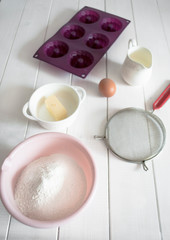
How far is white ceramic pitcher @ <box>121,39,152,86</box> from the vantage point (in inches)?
20.7

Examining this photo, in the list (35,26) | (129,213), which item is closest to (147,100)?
(129,213)

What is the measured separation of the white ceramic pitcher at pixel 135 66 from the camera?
0.52 meters

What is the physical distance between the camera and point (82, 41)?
62 cm

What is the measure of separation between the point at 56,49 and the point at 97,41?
13 centimetres

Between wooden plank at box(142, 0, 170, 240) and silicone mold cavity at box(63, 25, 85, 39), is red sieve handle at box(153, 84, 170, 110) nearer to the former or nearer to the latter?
wooden plank at box(142, 0, 170, 240)

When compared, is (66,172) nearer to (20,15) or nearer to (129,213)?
(129,213)

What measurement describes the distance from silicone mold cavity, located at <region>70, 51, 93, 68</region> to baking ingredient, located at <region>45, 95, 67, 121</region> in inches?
6.3

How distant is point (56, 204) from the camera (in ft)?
1.19

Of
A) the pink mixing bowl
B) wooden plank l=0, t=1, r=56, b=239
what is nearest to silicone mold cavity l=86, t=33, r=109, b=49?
wooden plank l=0, t=1, r=56, b=239

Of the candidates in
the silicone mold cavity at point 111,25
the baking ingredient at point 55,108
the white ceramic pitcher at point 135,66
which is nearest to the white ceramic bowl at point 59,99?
the baking ingredient at point 55,108

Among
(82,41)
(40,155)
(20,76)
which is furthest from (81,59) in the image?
(40,155)

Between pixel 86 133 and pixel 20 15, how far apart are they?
0.52 metres

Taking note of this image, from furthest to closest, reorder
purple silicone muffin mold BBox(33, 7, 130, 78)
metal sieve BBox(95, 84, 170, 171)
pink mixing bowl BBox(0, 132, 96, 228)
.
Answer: purple silicone muffin mold BBox(33, 7, 130, 78)
metal sieve BBox(95, 84, 170, 171)
pink mixing bowl BBox(0, 132, 96, 228)

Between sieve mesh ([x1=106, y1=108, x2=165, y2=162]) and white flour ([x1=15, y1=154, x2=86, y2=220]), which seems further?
sieve mesh ([x1=106, y1=108, x2=165, y2=162])
